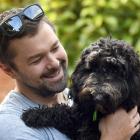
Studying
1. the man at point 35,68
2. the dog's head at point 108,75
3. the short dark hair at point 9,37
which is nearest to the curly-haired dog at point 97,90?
the dog's head at point 108,75

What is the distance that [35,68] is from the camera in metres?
4.96

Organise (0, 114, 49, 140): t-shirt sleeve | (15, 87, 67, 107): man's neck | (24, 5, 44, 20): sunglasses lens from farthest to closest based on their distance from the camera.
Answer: (15, 87, 67, 107): man's neck < (24, 5, 44, 20): sunglasses lens < (0, 114, 49, 140): t-shirt sleeve

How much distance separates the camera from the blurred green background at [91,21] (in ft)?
30.0

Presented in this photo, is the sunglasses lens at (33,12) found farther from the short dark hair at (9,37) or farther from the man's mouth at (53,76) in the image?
the man's mouth at (53,76)

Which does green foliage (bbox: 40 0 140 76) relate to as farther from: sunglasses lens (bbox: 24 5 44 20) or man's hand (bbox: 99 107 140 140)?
man's hand (bbox: 99 107 140 140)

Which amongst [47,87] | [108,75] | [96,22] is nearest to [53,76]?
[47,87]

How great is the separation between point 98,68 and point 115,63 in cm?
14

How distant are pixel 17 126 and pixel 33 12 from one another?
2.92ft

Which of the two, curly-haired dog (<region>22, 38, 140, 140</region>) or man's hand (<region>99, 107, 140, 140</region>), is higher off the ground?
curly-haired dog (<region>22, 38, 140, 140</region>)

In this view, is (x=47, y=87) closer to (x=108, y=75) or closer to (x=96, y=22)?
(x=108, y=75)

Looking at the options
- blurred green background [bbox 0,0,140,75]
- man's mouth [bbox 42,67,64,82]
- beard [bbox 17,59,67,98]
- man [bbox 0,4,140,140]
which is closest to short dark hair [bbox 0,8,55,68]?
man [bbox 0,4,140,140]

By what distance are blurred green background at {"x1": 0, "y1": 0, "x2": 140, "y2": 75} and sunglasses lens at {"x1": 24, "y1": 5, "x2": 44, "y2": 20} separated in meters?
3.94

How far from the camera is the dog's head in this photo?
4.75 meters

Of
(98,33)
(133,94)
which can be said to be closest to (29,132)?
(133,94)
